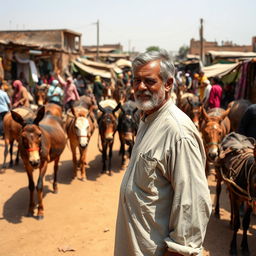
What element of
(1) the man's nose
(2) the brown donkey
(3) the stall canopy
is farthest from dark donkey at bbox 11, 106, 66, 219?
(3) the stall canopy

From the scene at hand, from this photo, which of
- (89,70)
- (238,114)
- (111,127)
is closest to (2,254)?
(111,127)

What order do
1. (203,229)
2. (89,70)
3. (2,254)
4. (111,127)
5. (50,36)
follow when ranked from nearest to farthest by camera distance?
1. (203,229)
2. (2,254)
3. (111,127)
4. (89,70)
5. (50,36)

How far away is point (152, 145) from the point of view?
1.77 meters

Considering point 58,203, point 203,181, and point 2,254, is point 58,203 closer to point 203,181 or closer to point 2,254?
point 2,254

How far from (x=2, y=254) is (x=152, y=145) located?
369 cm

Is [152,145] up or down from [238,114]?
up

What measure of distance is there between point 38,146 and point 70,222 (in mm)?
1524

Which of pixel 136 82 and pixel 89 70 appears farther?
pixel 89 70

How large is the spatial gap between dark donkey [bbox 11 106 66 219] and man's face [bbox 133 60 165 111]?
3.42 m

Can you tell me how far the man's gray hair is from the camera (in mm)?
1862

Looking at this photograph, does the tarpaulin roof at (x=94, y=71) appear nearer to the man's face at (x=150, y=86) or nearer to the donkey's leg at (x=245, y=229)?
the donkey's leg at (x=245, y=229)

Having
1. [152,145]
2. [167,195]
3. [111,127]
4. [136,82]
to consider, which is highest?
[136,82]

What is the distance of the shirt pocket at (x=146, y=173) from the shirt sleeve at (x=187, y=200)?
0.12 m

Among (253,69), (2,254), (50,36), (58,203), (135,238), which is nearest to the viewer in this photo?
(135,238)
